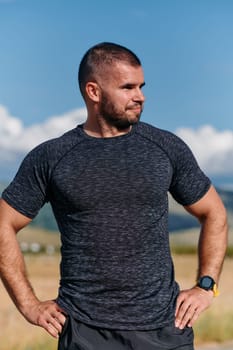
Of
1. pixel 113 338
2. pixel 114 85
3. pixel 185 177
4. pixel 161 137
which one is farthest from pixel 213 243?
pixel 114 85

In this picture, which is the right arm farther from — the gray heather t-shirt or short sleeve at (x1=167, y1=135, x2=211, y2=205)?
short sleeve at (x1=167, y1=135, x2=211, y2=205)

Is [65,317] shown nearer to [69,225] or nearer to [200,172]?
[69,225]

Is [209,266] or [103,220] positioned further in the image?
[209,266]

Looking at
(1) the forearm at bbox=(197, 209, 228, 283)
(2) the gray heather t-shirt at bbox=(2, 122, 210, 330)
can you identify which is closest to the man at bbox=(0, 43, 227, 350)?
(2) the gray heather t-shirt at bbox=(2, 122, 210, 330)

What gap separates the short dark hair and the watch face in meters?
1.12

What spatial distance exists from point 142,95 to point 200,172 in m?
0.54

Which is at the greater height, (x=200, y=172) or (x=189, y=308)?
(x=200, y=172)

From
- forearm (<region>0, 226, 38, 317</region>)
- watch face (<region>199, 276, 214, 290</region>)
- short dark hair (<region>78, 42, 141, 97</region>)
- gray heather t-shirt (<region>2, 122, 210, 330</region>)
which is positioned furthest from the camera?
watch face (<region>199, 276, 214, 290</region>)

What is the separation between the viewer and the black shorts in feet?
17.5

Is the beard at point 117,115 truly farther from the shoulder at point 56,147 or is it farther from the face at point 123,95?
the shoulder at point 56,147

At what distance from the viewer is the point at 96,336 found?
5.34m

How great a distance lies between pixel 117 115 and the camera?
534 cm

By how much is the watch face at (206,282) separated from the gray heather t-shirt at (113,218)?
22 cm

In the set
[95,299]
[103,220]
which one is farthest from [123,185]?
[95,299]
